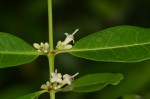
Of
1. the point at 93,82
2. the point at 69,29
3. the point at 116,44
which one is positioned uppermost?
the point at 69,29

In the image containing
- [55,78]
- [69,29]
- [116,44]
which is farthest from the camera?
[69,29]

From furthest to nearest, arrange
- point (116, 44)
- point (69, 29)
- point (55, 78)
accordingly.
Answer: point (69, 29) → point (116, 44) → point (55, 78)

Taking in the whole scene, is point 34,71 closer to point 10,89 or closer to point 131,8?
point 10,89

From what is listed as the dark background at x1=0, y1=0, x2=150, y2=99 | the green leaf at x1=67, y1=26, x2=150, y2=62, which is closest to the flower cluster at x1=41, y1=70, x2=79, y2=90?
the green leaf at x1=67, y1=26, x2=150, y2=62

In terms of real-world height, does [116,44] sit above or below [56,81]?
above

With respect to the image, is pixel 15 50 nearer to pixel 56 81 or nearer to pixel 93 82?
pixel 56 81

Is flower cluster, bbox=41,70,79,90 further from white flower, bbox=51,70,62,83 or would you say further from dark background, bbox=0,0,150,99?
dark background, bbox=0,0,150,99

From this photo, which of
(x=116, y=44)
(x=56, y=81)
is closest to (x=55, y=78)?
(x=56, y=81)
